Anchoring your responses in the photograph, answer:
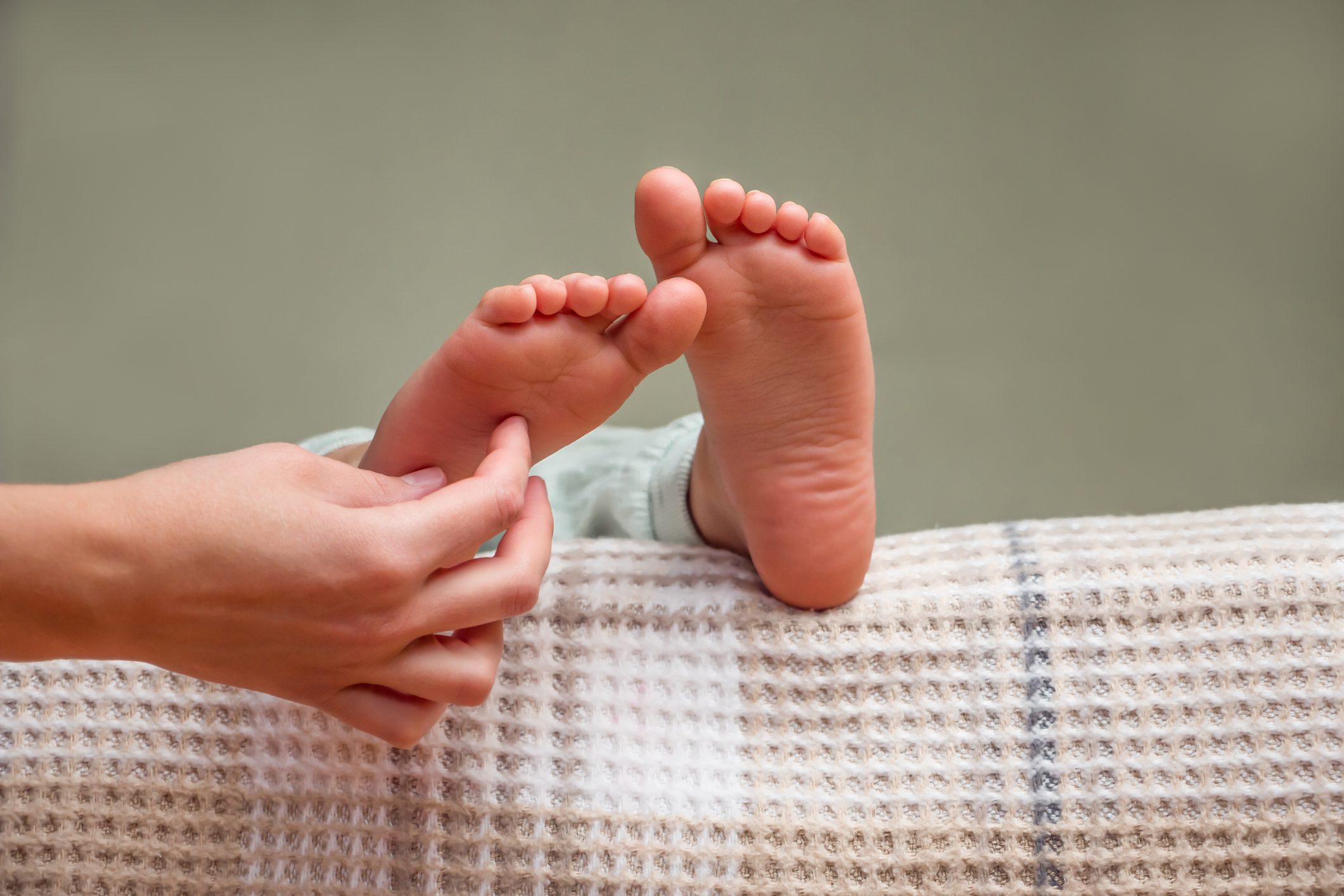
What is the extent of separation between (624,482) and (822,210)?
60 centimetres

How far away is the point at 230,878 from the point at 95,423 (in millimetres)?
942

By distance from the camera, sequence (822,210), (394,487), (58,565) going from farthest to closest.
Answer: (822,210) → (394,487) → (58,565)

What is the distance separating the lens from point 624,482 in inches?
30.8

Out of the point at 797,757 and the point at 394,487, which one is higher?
the point at 394,487

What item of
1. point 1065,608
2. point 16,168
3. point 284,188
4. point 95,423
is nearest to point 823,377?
point 1065,608

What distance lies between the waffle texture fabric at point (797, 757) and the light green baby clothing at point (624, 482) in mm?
172

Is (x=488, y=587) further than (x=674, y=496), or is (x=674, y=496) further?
(x=674, y=496)

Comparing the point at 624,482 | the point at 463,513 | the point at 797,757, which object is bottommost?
the point at 797,757

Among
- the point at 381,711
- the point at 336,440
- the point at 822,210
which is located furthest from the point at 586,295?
the point at 822,210

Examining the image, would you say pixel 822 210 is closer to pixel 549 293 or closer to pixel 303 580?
pixel 549 293

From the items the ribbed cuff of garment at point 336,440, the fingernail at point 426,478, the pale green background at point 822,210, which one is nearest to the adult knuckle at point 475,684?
the fingernail at point 426,478

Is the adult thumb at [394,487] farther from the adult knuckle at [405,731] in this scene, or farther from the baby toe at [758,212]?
the baby toe at [758,212]

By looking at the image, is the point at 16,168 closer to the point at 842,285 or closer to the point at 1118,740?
the point at 842,285

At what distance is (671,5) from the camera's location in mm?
1228
